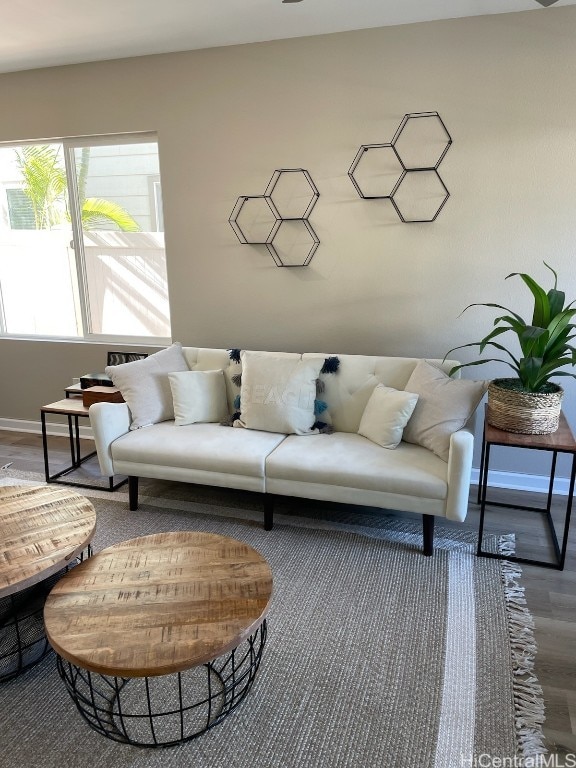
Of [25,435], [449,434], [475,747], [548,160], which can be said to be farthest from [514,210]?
[25,435]

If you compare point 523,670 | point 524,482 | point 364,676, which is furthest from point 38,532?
point 524,482

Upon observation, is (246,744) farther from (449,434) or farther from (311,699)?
(449,434)

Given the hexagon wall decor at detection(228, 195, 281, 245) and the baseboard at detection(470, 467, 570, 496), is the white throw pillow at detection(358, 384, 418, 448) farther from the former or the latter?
the hexagon wall decor at detection(228, 195, 281, 245)

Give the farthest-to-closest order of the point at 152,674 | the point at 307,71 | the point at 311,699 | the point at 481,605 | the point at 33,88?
the point at 33,88 < the point at 307,71 < the point at 481,605 < the point at 311,699 < the point at 152,674

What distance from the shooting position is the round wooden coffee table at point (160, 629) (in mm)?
1493

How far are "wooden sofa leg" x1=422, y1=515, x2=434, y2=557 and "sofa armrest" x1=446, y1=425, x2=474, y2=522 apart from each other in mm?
103

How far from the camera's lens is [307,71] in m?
3.20

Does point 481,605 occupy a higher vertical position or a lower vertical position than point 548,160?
lower

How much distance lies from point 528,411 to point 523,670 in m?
1.10

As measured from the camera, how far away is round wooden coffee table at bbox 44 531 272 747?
1493 mm

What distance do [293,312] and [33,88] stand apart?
93.8 inches

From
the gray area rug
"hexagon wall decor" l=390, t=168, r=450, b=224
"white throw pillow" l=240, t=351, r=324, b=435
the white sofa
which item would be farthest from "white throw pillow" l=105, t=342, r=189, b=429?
"hexagon wall decor" l=390, t=168, r=450, b=224

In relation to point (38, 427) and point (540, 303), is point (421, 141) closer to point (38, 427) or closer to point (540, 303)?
point (540, 303)

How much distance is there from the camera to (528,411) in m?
2.54
